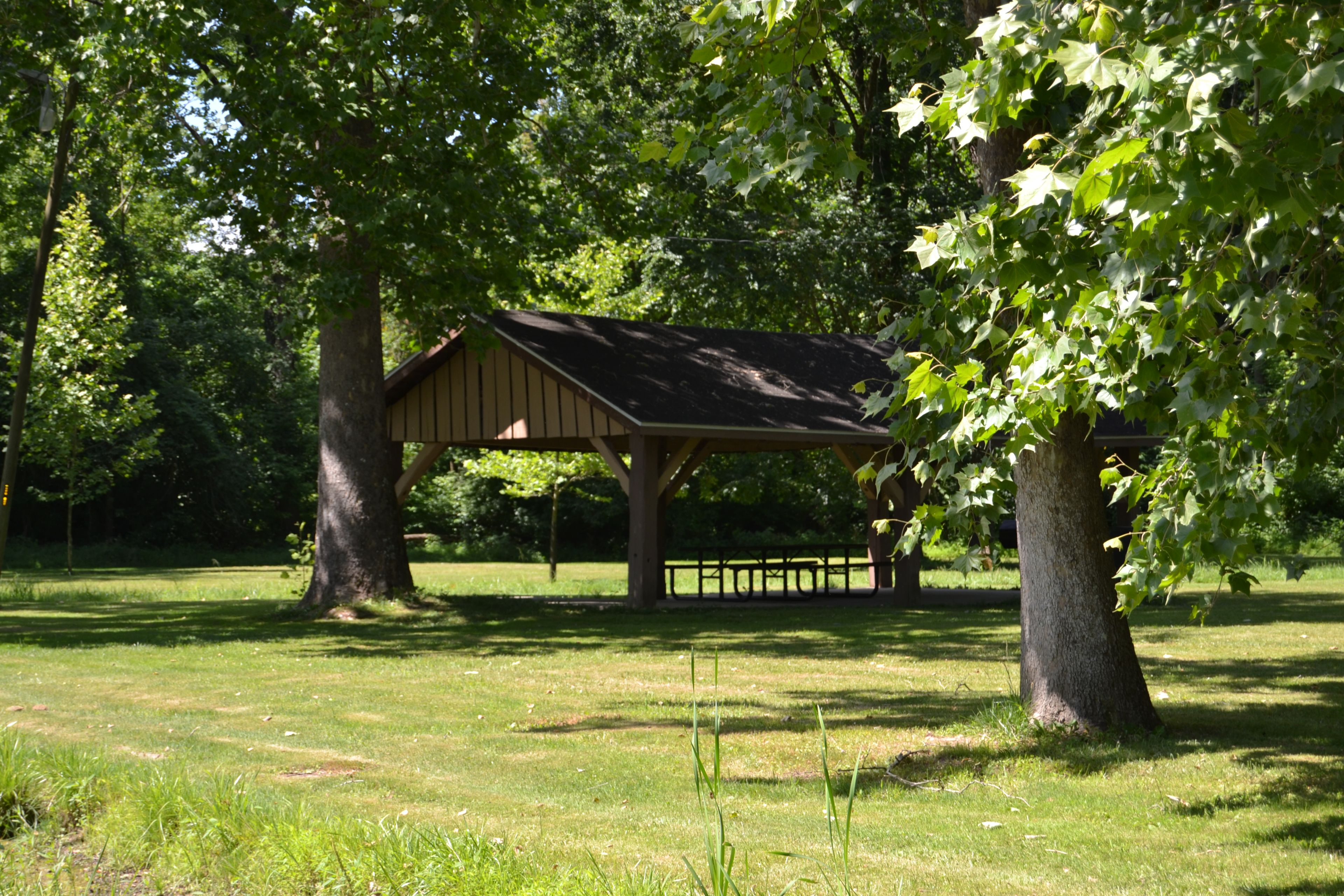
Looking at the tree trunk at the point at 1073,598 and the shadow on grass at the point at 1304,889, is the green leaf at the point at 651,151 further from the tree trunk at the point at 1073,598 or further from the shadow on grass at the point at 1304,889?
the shadow on grass at the point at 1304,889

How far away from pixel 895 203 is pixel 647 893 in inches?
1082

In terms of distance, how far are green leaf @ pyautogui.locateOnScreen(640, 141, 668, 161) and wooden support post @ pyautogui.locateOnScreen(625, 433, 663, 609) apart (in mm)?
13239

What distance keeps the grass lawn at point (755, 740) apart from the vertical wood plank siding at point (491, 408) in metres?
3.85

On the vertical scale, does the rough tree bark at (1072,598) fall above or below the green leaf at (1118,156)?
below

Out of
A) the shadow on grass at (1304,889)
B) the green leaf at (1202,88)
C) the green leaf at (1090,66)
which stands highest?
the green leaf at (1090,66)

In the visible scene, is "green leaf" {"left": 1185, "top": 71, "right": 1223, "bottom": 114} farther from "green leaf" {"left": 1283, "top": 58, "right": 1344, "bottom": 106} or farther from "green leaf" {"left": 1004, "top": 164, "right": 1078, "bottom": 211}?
"green leaf" {"left": 1004, "top": 164, "right": 1078, "bottom": 211}

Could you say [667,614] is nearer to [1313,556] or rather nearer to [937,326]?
[937,326]

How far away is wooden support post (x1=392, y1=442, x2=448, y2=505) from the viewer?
20969mm

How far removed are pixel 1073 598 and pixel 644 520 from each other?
1215cm

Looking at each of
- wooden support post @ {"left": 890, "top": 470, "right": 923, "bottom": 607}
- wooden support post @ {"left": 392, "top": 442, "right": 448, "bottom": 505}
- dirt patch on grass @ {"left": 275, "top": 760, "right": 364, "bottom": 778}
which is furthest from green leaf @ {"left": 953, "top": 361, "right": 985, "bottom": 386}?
wooden support post @ {"left": 890, "top": 470, "right": 923, "bottom": 607}

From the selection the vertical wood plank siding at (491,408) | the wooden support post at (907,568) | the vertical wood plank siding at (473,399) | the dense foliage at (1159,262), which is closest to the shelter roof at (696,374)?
the vertical wood plank siding at (491,408)

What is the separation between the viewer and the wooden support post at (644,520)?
19.7 metres

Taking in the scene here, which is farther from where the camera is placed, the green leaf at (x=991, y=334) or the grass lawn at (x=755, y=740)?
the grass lawn at (x=755, y=740)

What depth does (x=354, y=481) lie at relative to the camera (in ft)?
61.7
